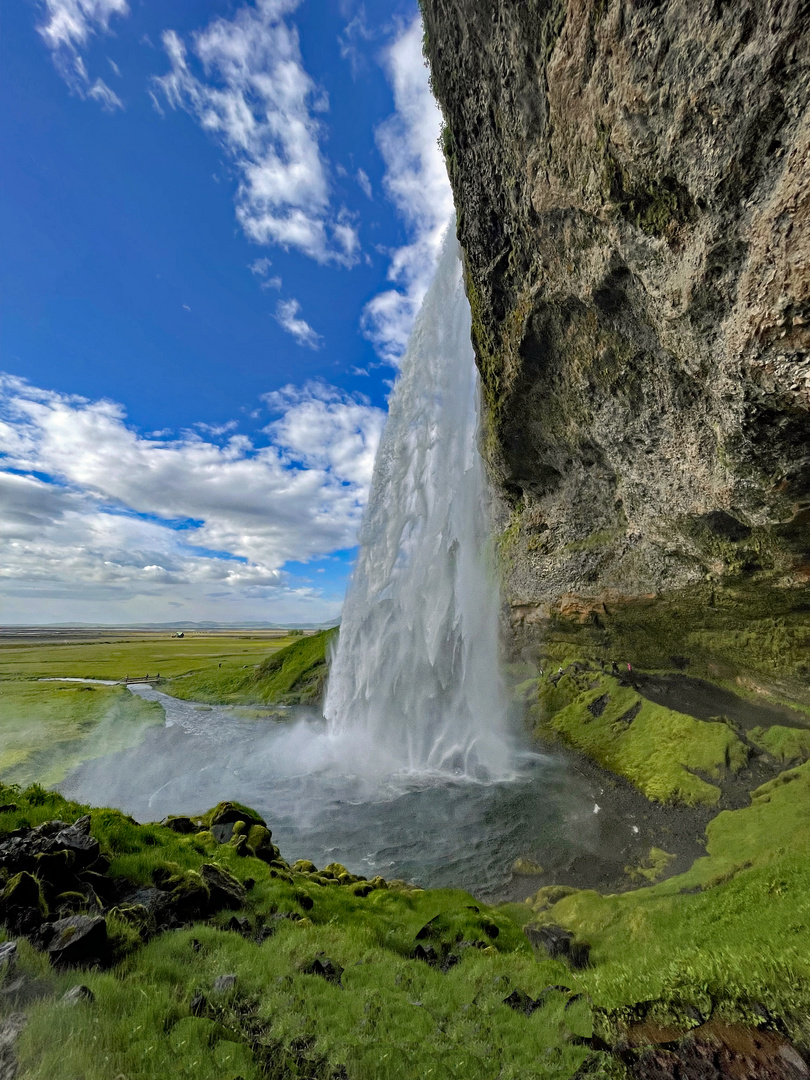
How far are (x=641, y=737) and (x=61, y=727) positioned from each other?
151 feet

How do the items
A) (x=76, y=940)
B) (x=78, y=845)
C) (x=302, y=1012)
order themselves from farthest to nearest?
1. (x=78, y=845)
2. (x=76, y=940)
3. (x=302, y=1012)

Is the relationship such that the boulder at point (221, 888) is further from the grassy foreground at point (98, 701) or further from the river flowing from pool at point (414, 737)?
the grassy foreground at point (98, 701)

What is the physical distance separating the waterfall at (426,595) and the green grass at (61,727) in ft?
59.1

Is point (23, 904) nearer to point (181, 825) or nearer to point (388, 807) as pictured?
point (181, 825)

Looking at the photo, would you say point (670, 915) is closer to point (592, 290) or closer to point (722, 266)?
point (722, 266)

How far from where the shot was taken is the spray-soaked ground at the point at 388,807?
57.5 ft

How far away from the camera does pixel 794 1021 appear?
689cm

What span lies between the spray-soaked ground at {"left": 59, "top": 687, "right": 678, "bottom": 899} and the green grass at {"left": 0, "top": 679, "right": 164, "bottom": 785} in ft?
9.31

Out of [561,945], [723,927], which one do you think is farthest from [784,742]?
[561,945]

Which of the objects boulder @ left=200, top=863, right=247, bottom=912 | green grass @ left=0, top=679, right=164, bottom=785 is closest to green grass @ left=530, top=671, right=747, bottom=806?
boulder @ left=200, top=863, right=247, bottom=912

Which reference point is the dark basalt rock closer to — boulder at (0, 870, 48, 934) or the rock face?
boulder at (0, 870, 48, 934)

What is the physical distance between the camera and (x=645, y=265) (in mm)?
13773

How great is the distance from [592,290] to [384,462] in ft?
85.1

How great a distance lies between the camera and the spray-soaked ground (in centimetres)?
1752
